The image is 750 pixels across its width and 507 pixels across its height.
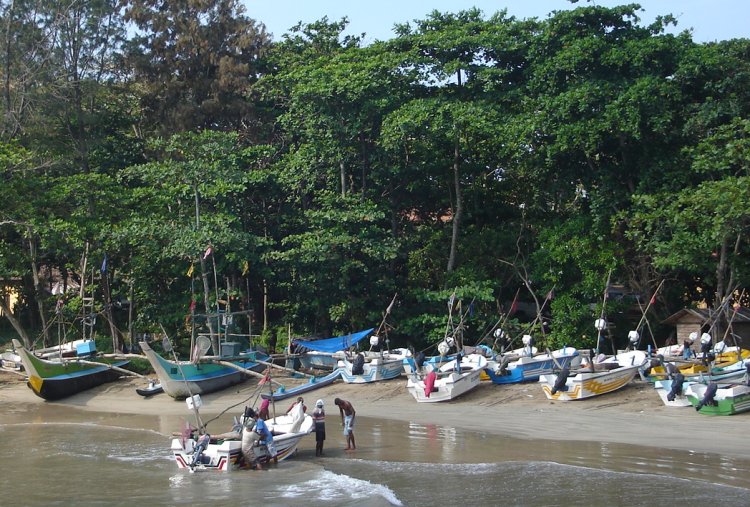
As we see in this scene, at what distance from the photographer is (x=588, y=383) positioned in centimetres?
2241

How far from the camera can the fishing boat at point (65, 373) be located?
27609 millimetres

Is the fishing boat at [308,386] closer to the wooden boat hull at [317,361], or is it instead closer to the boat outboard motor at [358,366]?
the boat outboard motor at [358,366]

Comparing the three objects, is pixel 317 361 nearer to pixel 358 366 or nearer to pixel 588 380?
pixel 358 366

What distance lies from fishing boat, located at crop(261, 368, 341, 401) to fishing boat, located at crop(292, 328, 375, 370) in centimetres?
140

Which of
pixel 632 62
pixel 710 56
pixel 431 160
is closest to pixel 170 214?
pixel 431 160

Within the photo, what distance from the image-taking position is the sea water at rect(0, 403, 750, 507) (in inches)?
581

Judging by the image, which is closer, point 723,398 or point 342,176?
point 723,398

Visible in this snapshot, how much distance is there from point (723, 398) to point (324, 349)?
1406cm

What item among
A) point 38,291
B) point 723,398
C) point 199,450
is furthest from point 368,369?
point 38,291

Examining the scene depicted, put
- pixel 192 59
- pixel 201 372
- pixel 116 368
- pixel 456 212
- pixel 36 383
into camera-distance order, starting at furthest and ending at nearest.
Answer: pixel 192 59
pixel 456 212
pixel 116 368
pixel 36 383
pixel 201 372

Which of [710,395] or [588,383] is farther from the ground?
[588,383]

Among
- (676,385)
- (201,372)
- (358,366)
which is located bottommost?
(676,385)

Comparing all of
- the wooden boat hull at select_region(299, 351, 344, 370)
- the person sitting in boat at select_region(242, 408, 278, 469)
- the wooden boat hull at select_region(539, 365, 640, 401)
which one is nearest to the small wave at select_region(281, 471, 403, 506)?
the person sitting in boat at select_region(242, 408, 278, 469)

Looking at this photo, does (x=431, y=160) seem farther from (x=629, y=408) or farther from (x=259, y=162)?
(x=629, y=408)
